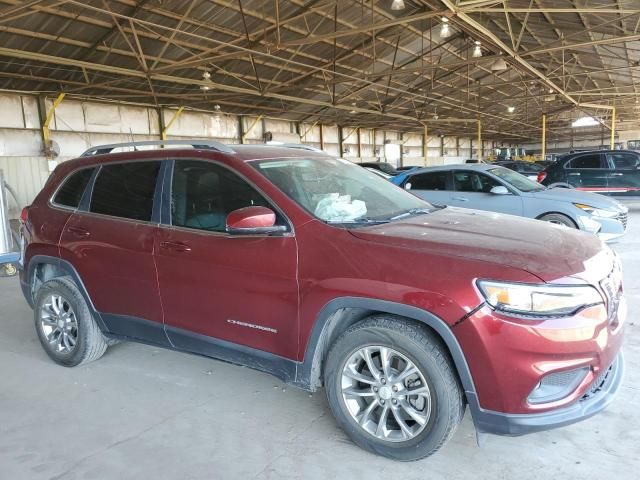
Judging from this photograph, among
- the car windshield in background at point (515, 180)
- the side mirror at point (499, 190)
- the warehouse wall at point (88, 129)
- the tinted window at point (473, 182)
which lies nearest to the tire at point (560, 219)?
the car windshield in background at point (515, 180)

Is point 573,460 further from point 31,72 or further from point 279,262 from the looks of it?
point 31,72

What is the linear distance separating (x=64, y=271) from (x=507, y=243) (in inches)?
131

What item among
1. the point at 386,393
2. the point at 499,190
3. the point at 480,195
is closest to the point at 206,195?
the point at 386,393

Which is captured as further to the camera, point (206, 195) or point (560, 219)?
point (560, 219)

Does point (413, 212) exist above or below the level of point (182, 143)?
below

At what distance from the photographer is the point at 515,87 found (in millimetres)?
29062

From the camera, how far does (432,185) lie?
8688 millimetres

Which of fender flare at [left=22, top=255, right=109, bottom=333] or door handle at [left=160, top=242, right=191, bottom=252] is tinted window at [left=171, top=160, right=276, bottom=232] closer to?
door handle at [left=160, top=242, right=191, bottom=252]

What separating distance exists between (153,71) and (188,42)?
62.3 inches

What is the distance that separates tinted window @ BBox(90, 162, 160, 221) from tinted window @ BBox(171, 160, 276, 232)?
231 mm

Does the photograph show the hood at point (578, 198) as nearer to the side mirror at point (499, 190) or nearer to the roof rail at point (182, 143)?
the side mirror at point (499, 190)

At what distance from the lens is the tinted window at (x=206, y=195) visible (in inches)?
120

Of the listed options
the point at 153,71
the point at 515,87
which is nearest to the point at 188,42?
the point at 153,71

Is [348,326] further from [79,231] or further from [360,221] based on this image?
[79,231]
